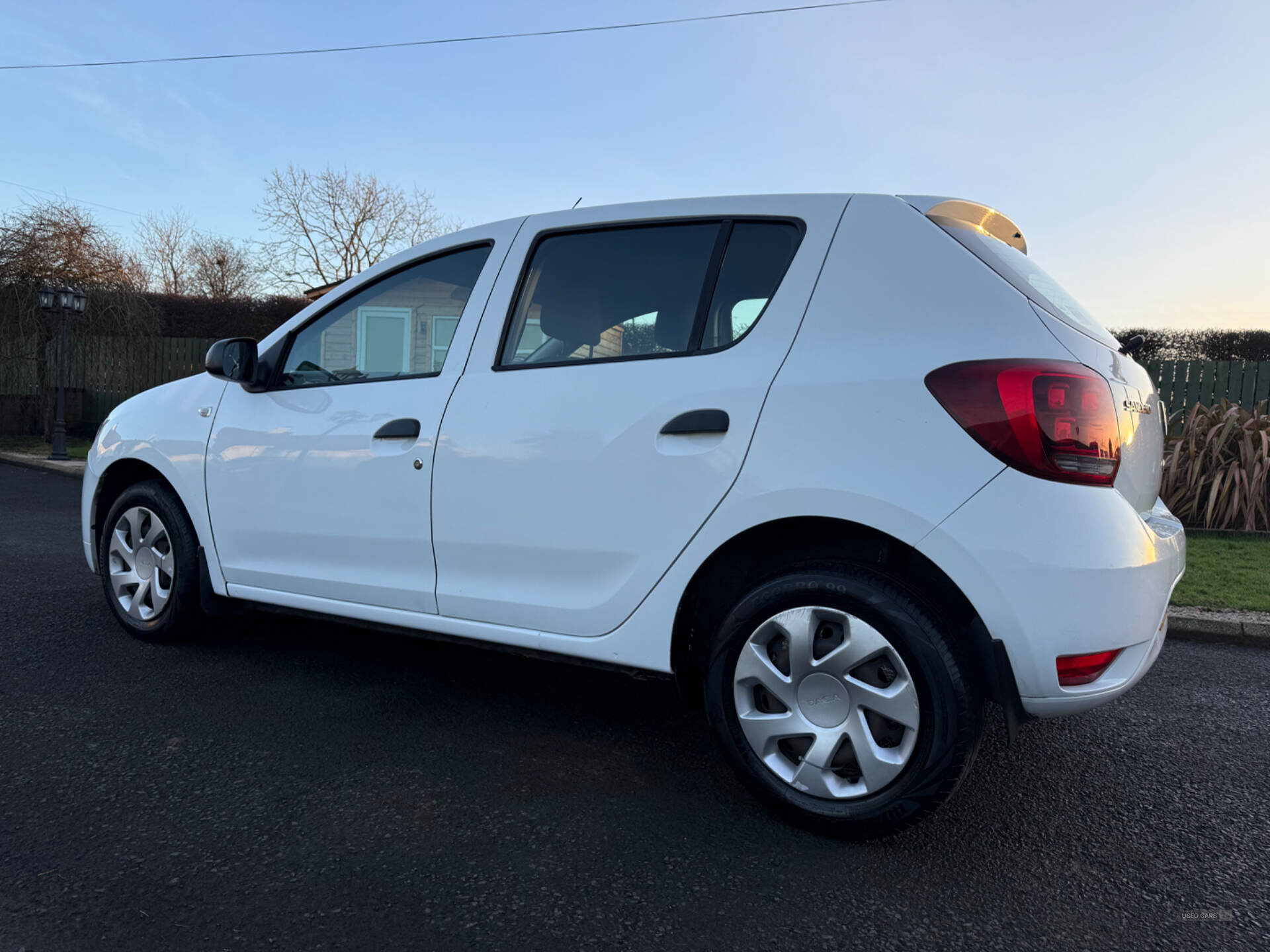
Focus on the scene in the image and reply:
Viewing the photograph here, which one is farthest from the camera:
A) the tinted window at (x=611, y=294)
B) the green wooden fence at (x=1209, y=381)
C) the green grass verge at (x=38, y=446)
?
the green grass verge at (x=38, y=446)

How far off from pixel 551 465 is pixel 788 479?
0.76 m

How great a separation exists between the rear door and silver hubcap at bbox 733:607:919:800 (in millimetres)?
396

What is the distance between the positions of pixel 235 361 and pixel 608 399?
177 cm

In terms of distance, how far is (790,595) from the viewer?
2.52 meters

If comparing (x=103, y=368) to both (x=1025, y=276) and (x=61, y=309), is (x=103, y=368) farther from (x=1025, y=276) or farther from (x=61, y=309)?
(x=1025, y=276)

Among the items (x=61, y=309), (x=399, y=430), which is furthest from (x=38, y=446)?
(x=399, y=430)

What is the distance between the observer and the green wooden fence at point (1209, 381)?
12.0m

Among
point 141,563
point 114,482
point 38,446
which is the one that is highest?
point 114,482

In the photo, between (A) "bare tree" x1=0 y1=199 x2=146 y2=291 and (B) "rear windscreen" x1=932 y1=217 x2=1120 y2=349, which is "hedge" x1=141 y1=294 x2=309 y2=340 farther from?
(B) "rear windscreen" x1=932 y1=217 x2=1120 y2=349

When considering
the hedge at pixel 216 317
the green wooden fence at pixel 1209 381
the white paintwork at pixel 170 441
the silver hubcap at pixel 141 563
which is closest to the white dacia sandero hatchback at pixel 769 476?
the white paintwork at pixel 170 441

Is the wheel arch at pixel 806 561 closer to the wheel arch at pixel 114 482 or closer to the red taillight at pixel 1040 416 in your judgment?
the red taillight at pixel 1040 416

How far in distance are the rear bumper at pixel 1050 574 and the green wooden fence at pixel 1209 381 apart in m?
11.1

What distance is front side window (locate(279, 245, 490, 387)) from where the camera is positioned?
11.0ft

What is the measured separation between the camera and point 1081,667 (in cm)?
230
